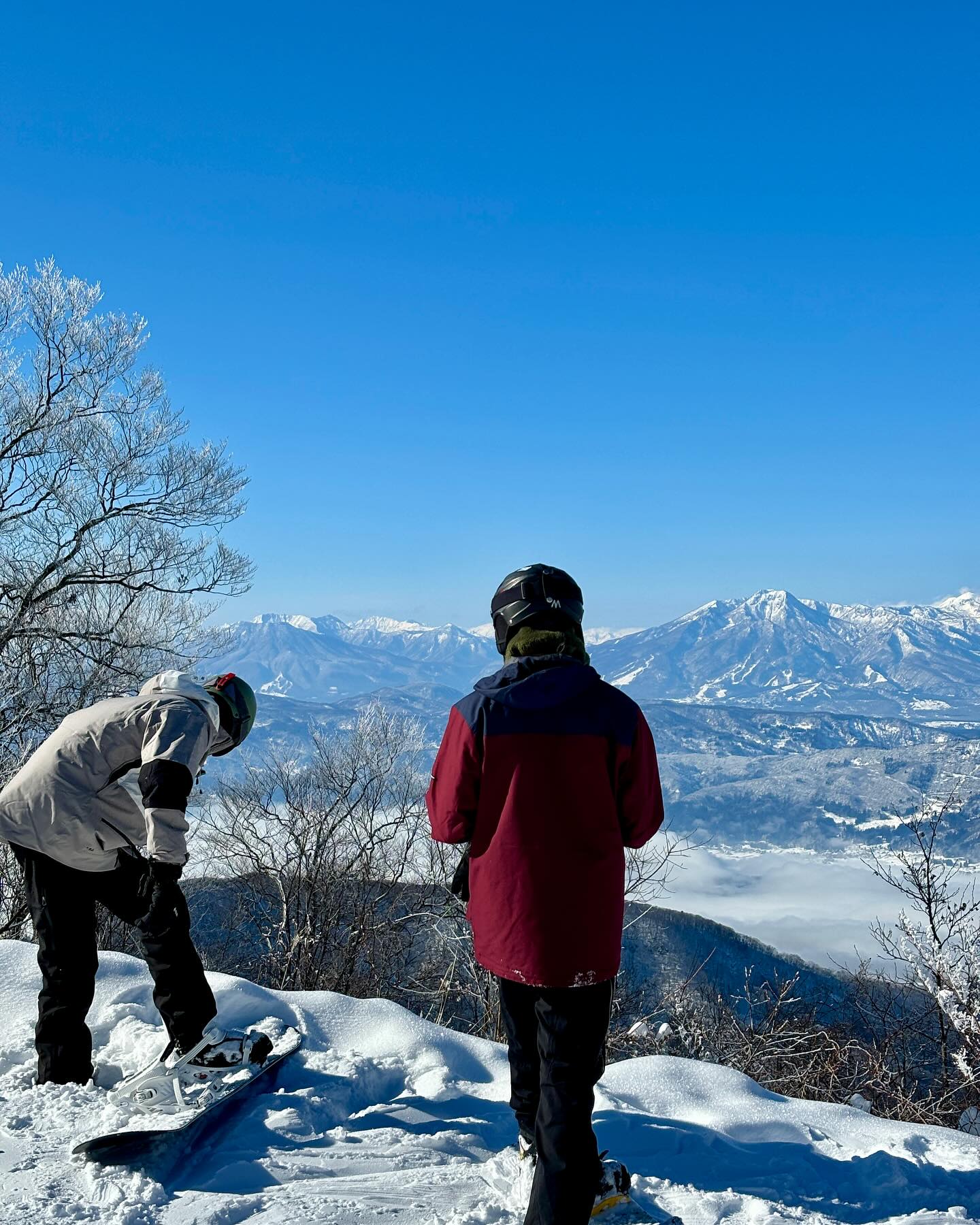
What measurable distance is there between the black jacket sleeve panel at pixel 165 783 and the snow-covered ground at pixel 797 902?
128871mm

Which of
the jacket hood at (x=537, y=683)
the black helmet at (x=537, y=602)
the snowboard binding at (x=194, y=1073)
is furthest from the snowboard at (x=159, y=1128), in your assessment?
the black helmet at (x=537, y=602)

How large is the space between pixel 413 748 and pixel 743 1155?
77.4 ft

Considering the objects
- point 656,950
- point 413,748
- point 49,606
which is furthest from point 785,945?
point 49,606

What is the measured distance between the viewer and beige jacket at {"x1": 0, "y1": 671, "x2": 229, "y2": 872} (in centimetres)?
317

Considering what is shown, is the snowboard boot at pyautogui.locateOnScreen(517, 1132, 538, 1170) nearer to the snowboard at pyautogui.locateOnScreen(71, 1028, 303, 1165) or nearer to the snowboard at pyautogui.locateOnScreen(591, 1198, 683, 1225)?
the snowboard at pyautogui.locateOnScreen(591, 1198, 683, 1225)

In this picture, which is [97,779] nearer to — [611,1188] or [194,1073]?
[194,1073]

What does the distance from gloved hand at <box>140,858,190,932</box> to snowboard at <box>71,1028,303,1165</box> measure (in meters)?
0.64

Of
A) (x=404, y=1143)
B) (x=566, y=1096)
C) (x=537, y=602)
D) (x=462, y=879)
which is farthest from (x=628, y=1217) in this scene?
(x=537, y=602)

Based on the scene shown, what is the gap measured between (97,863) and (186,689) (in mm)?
814

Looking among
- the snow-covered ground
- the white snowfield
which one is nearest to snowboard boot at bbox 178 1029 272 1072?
the white snowfield

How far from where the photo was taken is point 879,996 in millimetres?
13922

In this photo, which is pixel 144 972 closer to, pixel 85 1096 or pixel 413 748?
pixel 85 1096

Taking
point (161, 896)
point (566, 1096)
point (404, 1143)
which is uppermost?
point (161, 896)

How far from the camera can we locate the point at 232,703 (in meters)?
3.37
